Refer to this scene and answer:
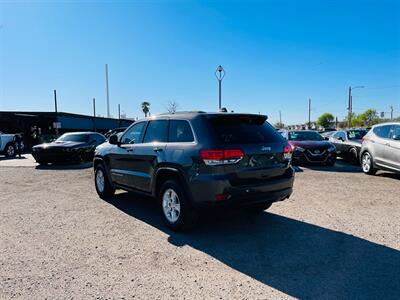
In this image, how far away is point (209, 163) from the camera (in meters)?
4.20

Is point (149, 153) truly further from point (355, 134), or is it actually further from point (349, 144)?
point (355, 134)

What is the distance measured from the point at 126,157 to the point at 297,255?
354 cm

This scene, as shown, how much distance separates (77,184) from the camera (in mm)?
9219

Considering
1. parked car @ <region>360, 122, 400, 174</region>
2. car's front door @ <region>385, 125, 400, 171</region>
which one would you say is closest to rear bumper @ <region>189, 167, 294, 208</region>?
car's front door @ <region>385, 125, 400, 171</region>

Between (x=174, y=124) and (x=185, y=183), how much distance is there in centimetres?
105

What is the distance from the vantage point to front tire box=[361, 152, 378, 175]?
32.9 ft

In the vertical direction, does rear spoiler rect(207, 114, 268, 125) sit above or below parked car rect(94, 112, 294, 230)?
above

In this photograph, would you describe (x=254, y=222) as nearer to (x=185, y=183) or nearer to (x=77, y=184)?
(x=185, y=183)

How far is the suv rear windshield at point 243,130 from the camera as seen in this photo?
175 inches

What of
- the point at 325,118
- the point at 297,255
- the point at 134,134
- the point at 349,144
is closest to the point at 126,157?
the point at 134,134

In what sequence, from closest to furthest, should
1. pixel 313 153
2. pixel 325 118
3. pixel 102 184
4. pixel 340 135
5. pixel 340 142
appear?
pixel 102 184 → pixel 313 153 → pixel 340 142 → pixel 340 135 → pixel 325 118

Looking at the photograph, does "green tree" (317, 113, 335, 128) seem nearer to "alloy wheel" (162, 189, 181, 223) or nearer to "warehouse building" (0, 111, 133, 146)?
"warehouse building" (0, 111, 133, 146)

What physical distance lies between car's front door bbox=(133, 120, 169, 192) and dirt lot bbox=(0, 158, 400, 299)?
706 mm

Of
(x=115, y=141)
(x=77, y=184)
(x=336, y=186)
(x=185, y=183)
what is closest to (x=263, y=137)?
(x=185, y=183)
